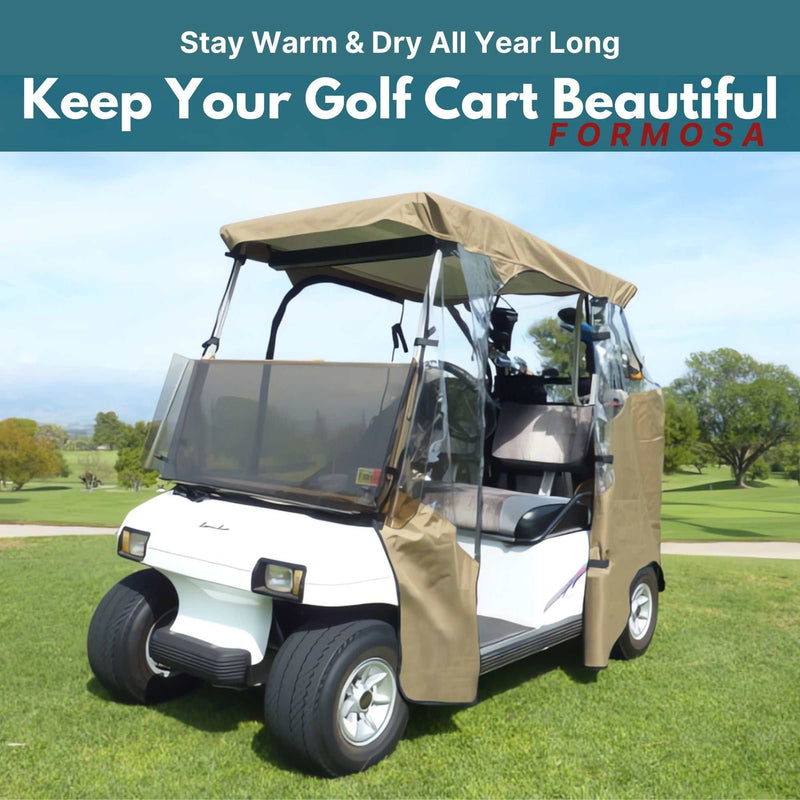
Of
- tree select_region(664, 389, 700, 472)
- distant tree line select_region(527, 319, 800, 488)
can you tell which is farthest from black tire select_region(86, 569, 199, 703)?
distant tree line select_region(527, 319, 800, 488)

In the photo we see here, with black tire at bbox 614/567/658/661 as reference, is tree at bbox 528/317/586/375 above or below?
above

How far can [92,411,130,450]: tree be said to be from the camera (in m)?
25.0

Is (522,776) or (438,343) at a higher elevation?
(438,343)

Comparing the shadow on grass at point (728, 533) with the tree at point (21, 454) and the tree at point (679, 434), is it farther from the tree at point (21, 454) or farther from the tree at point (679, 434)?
the tree at point (679, 434)

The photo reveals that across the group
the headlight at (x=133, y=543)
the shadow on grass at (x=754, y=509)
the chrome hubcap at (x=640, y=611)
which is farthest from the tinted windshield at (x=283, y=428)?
the shadow on grass at (x=754, y=509)

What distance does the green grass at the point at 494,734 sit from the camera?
10.6 ft

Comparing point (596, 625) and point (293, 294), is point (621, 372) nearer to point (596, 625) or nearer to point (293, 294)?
point (596, 625)

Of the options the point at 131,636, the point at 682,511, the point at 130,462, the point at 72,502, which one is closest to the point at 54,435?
the point at 130,462

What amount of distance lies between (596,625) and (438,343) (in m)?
1.98

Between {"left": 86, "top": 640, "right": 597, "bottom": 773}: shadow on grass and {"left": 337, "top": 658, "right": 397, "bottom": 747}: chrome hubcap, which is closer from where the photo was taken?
{"left": 337, "top": 658, "right": 397, "bottom": 747}: chrome hubcap

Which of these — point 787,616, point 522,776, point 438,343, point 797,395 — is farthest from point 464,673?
point 797,395

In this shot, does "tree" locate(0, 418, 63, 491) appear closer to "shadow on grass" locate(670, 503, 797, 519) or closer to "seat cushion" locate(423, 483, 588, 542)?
"shadow on grass" locate(670, 503, 797, 519)

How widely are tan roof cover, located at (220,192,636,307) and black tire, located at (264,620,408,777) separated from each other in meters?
1.72

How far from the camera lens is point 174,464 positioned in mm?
4074
